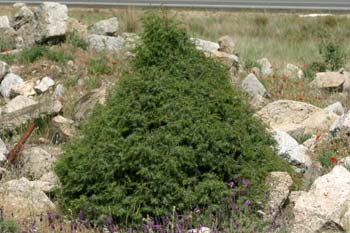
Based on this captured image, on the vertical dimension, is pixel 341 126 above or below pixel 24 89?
above

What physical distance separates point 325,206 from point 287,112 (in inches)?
146

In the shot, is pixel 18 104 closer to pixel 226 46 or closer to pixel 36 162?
pixel 36 162

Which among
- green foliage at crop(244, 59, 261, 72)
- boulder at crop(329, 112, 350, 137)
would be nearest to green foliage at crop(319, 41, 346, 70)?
green foliage at crop(244, 59, 261, 72)

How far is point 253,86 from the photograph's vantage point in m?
10.2

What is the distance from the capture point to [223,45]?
42.5ft

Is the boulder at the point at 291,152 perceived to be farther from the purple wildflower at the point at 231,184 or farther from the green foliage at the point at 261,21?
the green foliage at the point at 261,21

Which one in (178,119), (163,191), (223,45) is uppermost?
(178,119)

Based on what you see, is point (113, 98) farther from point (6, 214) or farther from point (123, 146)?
point (6, 214)

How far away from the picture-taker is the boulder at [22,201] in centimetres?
607

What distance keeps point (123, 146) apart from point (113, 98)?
0.60m

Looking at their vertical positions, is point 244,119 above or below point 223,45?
above

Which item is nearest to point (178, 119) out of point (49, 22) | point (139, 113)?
point (139, 113)

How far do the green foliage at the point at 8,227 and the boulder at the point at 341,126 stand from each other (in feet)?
11.9

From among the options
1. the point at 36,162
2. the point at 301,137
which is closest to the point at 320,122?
the point at 301,137
